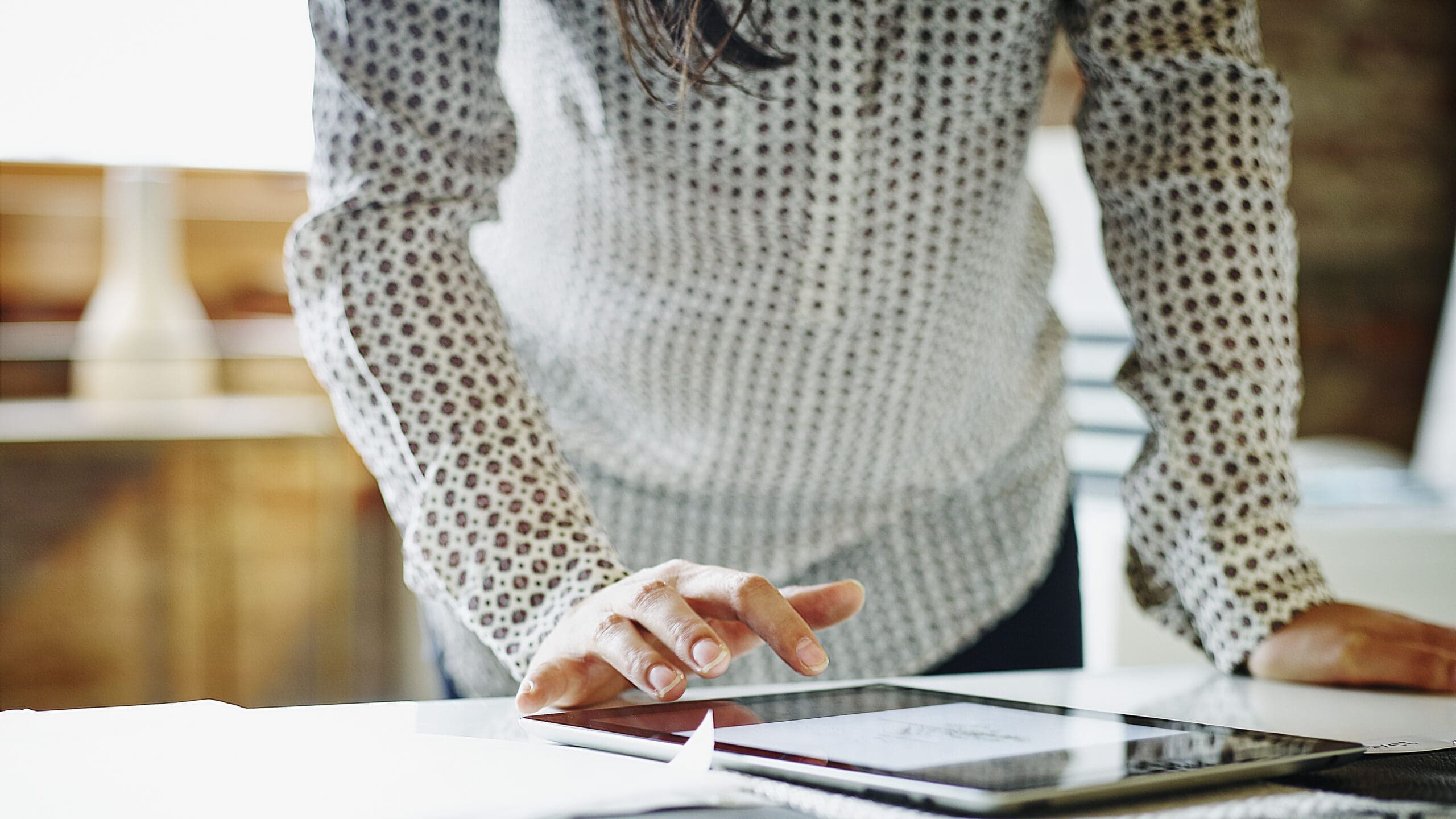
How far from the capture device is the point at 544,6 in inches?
30.2

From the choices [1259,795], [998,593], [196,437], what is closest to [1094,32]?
[998,593]

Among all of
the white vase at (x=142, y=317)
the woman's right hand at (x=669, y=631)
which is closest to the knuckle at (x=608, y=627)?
the woman's right hand at (x=669, y=631)

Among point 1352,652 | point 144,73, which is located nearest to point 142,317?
point 144,73

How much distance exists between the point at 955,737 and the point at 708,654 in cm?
11

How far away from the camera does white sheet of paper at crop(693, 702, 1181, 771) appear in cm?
37

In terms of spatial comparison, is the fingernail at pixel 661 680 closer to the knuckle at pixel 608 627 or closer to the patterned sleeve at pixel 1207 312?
the knuckle at pixel 608 627

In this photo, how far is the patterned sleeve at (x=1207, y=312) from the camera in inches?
27.2

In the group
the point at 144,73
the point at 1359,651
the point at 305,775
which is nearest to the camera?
the point at 305,775

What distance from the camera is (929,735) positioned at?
0.41 meters

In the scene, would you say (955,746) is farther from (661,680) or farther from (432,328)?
(432,328)

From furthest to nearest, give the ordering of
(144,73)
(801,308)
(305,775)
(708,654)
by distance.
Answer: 1. (144,73)
2. (801,308)
3. (708,654)
4. (305,775)

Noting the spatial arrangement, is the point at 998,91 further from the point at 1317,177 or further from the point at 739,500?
the point at 1317,177

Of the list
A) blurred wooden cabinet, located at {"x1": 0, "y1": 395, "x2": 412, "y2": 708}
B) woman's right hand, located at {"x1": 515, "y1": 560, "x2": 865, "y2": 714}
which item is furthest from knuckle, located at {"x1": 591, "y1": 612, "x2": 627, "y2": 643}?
blurred wooden cabinet, located at {"x1": 0, "y1": 395, "x2": 412, "y2": 708}

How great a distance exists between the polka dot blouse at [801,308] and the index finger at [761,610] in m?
0.07
